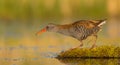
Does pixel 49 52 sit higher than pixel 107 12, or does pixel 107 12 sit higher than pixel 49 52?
pixel 107 12

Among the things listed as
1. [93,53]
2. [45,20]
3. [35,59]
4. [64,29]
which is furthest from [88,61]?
[45,20]

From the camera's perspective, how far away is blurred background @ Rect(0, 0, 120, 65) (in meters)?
16.4

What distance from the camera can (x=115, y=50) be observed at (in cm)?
1475

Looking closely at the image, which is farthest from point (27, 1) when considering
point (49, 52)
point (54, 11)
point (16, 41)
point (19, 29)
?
point (49, 52)

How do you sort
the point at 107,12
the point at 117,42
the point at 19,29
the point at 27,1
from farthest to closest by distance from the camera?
the point at 27,1
the point at 107,12
the point at 19,29
the point at 117,42

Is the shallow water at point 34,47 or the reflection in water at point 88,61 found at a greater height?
the shallow water at point 34,47

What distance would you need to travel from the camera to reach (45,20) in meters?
24.0

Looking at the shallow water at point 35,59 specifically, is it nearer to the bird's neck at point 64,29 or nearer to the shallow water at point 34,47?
the shallow water at point 34,47

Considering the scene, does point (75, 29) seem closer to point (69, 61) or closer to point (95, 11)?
point (69, 61)

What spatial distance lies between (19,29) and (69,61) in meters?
6.46

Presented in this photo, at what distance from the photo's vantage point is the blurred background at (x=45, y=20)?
16.4 meters

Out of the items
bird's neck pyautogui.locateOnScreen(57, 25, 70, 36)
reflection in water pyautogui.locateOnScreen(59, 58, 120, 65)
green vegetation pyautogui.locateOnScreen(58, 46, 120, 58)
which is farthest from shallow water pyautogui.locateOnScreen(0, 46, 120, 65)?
bird's neck pyautogui.locateOnScreen(57, 25, 70, 36)

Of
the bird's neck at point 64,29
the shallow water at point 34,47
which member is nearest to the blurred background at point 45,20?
the shallow water at point 34,47

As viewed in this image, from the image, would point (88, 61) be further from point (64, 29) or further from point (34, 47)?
point (34, 47)
